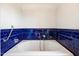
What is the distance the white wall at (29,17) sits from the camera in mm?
1106

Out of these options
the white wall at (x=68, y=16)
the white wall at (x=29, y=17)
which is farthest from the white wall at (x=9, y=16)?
the white wall at (x=68, y=16)

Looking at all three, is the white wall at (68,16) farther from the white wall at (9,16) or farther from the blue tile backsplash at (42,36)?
the white wall at (9,16)

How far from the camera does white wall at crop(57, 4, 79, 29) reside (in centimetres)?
106

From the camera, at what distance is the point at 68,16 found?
116cm

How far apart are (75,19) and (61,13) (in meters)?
0.14

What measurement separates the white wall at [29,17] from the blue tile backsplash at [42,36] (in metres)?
0.05

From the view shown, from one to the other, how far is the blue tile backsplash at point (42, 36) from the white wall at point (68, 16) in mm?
48

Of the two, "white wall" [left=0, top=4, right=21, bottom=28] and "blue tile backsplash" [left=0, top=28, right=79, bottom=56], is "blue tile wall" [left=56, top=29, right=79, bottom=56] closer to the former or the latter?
"blue tile backsplash" [left=0, top=28, right=79, bottom=56]

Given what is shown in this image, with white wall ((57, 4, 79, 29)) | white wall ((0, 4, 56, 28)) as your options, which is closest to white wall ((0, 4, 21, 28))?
white wall ((0, 4, 56, 28))

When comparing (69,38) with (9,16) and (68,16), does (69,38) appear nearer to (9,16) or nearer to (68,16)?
(68,16)

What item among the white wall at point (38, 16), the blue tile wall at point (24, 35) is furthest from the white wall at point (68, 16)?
the blue tile wall at point (24, 35)

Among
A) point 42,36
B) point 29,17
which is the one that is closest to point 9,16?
point 29,17

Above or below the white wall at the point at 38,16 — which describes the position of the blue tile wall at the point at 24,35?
below

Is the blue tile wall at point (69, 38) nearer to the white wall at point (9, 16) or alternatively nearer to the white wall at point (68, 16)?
the white wall at point (68, 16)
